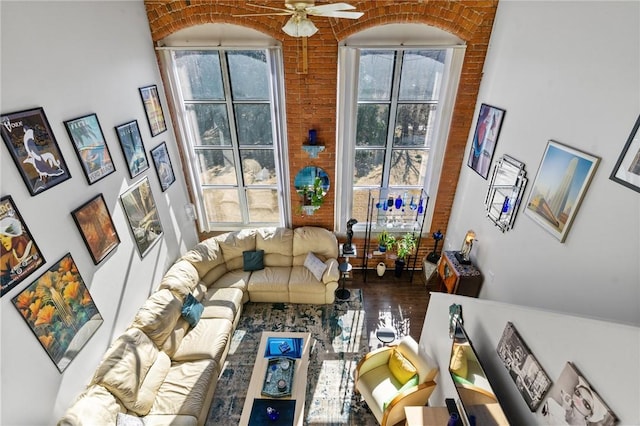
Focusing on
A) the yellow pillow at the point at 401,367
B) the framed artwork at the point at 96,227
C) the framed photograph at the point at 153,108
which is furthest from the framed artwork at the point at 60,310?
the yellow pillow at the point at 401,367

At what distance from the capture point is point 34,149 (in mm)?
2461

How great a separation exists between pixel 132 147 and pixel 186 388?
269 centimetres

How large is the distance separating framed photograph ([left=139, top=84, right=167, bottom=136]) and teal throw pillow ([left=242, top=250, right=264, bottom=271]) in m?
2.09

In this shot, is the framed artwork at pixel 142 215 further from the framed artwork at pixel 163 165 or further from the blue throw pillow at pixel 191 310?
the blue throw pillow at pixel 191 310

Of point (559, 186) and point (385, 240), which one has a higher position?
point (559, 186)

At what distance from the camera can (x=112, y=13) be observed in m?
3.32

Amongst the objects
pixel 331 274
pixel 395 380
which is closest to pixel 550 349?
pixel 395 380

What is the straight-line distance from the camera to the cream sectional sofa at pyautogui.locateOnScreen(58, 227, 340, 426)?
293 cm

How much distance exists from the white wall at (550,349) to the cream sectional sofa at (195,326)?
1972 mm

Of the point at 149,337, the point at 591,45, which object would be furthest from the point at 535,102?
the point at 149,337

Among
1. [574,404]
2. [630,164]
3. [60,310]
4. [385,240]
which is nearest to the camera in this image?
[574,404]

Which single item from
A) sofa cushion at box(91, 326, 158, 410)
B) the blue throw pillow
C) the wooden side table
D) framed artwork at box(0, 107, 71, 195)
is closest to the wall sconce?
the wooden side table

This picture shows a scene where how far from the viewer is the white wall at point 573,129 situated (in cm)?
208

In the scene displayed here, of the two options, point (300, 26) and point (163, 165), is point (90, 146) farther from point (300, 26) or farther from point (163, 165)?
point (300, 26)
